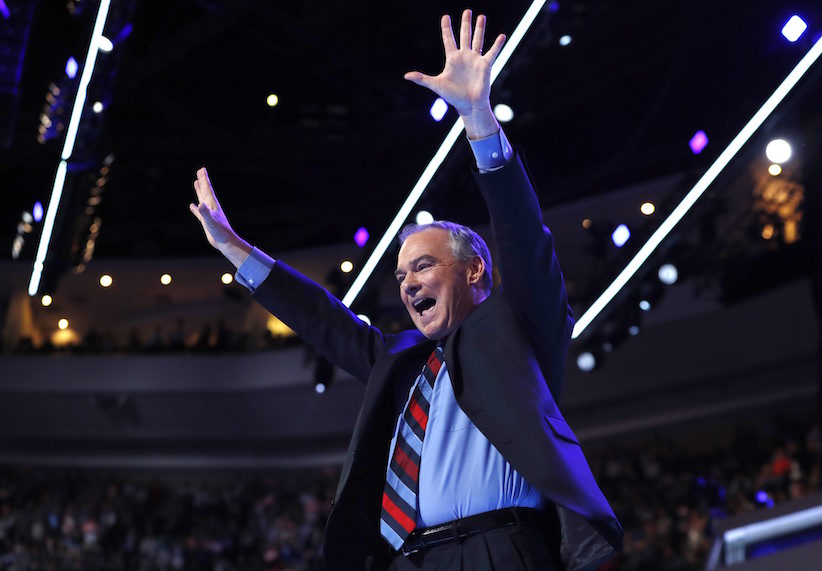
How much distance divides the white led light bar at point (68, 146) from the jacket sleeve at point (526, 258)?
323cm

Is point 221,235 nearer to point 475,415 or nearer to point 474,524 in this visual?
point 475,415

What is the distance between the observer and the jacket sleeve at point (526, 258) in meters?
1.76

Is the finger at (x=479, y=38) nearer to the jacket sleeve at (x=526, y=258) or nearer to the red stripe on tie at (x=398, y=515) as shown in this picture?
the jacket sleeve at (x=526, y=258)

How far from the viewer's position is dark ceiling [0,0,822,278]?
544cm

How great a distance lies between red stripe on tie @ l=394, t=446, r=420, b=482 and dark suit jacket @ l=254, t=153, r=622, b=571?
2.2 inches

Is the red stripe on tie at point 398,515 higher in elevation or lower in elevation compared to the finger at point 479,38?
lower

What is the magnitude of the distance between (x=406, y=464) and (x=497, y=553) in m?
0.27

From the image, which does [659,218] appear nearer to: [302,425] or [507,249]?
[507,249]

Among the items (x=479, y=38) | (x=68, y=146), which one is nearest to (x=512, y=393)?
(x=479, y=38)

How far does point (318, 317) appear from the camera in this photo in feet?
7.46

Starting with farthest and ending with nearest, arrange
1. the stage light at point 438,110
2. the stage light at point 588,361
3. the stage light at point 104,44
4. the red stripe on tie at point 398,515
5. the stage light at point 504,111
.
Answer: the stage light at point 588,361 → the stage light at point 504,111 → the stage light at point 104,44 → the stage light at point 438,110 → the red stripe on tie at point 398,515

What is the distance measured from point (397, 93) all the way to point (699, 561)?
161 inches

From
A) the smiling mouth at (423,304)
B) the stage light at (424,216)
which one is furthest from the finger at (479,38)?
the stage light at (424,216)

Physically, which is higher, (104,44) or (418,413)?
(104,44)
